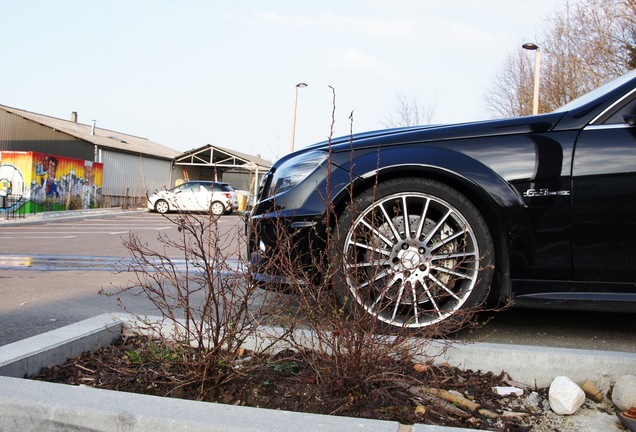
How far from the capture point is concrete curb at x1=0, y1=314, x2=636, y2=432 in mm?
1709

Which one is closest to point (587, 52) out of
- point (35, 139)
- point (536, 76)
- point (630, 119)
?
point (536, 76)

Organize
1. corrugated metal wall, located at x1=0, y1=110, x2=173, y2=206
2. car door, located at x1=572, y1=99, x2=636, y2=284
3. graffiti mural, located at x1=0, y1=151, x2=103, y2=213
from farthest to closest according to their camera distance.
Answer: corrugated metal wall, located at x1=0, y1=110, x2=173, y2=206, graffiti mural, located at x1=0, y1=151, x2=103, y2=213, car door, located at x1=572, y1=99, x2=636, y2=284

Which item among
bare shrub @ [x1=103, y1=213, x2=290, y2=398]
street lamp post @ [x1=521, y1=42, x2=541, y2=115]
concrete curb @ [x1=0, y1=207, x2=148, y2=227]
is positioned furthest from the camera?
concrete curb @ [x1=0, y1=207, x2=148, y2=227]

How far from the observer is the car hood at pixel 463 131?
2998 millimetres

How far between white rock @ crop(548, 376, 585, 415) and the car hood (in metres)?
1.41

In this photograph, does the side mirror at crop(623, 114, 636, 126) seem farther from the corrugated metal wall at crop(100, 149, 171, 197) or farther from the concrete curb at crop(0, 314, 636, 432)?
the corrugated metal wall at crop(100, 149, 171, 197)

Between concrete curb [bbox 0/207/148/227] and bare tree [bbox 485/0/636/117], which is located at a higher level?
bare tree [bbox 485/0/636/117]

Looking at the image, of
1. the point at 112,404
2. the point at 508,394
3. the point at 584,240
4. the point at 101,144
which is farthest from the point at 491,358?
the point at 101,144

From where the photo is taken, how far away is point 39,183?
22688 mm

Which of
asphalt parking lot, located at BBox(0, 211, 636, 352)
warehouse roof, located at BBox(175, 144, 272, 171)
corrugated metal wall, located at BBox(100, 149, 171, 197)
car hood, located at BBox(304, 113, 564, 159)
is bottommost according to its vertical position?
asphalt parking lot, located at BBox(0, 211, 636, 352)

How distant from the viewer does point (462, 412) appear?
1.99 metres

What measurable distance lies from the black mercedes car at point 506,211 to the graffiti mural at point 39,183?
73.0ft

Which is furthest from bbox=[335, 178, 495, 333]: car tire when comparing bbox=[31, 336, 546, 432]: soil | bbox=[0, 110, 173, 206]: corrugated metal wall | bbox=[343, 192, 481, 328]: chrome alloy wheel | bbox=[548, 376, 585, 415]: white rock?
bbox=[0, 110, 173, 206]: corrugated metal wall

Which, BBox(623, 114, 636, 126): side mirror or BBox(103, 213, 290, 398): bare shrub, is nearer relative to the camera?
BBox(103, 213, 290, 398): bare shrub
